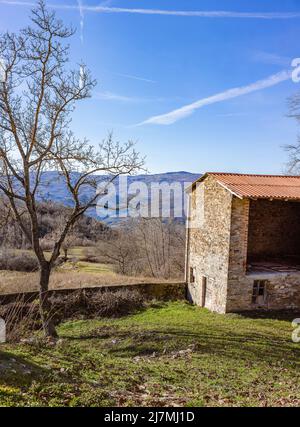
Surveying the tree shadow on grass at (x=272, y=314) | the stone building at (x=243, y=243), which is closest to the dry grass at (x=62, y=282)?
the stone building at (x=243, y=243)

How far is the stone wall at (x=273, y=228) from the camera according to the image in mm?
19594

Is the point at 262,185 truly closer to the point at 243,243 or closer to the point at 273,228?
the point at 243,243

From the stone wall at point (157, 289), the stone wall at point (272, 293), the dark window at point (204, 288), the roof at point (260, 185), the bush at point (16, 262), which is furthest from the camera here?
the bush at point (16, 262)

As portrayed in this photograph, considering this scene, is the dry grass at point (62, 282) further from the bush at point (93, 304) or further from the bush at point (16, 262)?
the bush at point (16, 262)

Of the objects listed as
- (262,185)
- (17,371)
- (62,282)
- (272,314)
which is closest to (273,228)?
(262,185)

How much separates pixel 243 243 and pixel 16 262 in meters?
26.5

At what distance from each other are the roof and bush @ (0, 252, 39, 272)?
2349 cm

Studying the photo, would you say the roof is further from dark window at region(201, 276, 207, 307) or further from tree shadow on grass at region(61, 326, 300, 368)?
tree shadow on grass at region(61, 326, 300, 368)

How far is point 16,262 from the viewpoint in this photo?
36125mm

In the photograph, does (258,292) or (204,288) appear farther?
(204,288)

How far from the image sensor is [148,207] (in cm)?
2731

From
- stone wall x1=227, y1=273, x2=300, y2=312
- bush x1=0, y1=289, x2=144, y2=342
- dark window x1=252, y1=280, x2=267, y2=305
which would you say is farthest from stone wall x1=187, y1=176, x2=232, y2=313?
bush x1=0, y1=289, x2=144, y2=342
